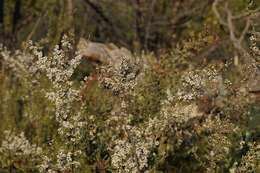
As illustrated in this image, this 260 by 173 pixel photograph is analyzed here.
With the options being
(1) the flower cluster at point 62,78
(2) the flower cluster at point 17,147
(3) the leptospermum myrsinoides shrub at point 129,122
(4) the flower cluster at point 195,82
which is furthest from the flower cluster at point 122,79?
(2) the flower cluster at point 17,147

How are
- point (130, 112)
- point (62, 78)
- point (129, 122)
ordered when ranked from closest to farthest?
point (62, 78) → point (129, 122) → point (130, 112)

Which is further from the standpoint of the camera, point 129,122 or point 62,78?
point 129,122

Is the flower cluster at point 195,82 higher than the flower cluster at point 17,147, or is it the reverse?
the flower cluster at point 195,82

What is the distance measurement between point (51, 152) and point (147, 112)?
894 millimetres

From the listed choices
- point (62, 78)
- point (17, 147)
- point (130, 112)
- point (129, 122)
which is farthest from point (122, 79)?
point (17, 147)

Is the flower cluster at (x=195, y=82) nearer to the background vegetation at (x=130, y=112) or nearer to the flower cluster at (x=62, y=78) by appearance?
the background vegetation at (x=130, y=112)

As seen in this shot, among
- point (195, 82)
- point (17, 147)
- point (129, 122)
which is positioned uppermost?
point (195, 82)

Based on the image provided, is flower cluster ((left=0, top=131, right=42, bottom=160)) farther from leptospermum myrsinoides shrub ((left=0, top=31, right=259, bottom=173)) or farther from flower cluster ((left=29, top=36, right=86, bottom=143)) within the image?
flower cluster ((left=29, top=36, right=86, bottom=143))

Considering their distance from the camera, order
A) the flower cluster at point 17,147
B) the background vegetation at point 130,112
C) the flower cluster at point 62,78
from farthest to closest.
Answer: the flower cluster at point 17,147 < the background vegetation at point 130,112 < the flower cluster at point 62,78

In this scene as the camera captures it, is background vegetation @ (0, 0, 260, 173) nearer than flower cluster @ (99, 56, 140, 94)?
No

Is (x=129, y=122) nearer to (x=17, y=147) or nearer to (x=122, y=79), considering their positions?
(x=122, y=79)

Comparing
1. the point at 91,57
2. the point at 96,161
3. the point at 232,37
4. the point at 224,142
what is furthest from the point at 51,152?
the point at 232,37

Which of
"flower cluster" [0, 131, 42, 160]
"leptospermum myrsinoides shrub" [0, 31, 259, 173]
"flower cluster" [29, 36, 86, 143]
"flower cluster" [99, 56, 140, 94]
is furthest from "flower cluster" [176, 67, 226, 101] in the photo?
"flower cluster" [0, 131, 42, 160]

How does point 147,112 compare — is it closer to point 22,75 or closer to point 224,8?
point 22,75
